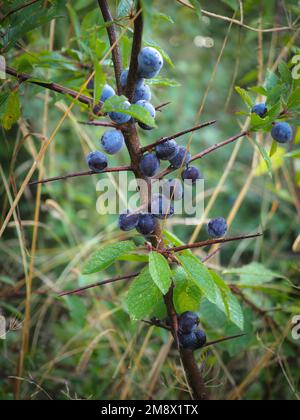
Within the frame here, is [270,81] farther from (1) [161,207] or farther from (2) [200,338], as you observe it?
(2) [200,338]

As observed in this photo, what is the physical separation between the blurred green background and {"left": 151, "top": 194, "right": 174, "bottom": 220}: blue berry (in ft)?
0.93

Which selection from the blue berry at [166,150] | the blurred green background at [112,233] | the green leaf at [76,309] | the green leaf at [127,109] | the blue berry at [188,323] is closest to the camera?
the green leaf at [127,109]

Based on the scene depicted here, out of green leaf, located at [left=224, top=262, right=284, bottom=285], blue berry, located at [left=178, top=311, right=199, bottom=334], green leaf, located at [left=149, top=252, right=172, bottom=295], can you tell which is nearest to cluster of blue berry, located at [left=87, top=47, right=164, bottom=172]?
green leaf, located at [left=149, top=252, right=172, bottom=295]

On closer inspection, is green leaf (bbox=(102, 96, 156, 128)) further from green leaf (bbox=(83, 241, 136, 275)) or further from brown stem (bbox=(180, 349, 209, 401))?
brown stem (bbox=(180, 349, 209, 401))

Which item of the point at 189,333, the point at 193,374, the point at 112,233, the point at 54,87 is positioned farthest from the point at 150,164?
the point at 112,233

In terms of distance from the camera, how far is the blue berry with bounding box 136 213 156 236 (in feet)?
2.86

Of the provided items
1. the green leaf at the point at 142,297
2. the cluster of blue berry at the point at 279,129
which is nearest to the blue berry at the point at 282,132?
the cluster of blue berry at the point at 279,129

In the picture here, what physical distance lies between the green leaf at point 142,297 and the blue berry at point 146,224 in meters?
0.08

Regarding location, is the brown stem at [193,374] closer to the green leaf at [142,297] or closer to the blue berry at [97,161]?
the green leaf at [142,297]

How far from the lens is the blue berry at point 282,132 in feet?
3.04

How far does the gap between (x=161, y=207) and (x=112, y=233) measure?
114cm

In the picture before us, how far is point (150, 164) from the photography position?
0.84 metres

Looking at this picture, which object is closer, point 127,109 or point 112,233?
point 127,109
